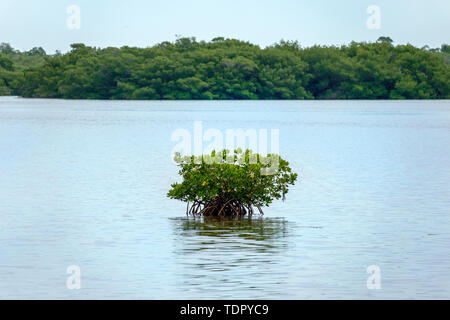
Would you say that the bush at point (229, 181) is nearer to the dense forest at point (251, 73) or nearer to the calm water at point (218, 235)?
the calm water at point (218, 235)

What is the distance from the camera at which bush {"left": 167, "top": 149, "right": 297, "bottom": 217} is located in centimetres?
2172

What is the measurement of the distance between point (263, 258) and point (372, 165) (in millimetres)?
28096

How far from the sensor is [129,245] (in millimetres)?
20234

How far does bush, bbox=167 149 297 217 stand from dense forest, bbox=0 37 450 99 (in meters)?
134

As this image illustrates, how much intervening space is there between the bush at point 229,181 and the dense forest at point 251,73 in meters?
134

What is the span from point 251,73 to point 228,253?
464 feet

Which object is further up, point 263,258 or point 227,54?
point 227,54

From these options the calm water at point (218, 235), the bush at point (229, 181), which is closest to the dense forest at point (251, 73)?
the calm water at point (218, 235)

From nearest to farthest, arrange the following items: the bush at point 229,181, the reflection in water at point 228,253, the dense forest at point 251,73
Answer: the reflection in water at point 228,253, the bush at point 229,181, the dense forest at point 251,73

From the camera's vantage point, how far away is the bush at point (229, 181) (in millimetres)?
21719

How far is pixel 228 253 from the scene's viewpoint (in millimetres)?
18781

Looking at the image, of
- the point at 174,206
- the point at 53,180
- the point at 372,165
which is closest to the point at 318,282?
the point at 174,206

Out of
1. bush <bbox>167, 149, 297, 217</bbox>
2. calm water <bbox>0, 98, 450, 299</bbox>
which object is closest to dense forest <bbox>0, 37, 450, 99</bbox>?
calm water <bbox>0, 98, 450, 299</bbox>
